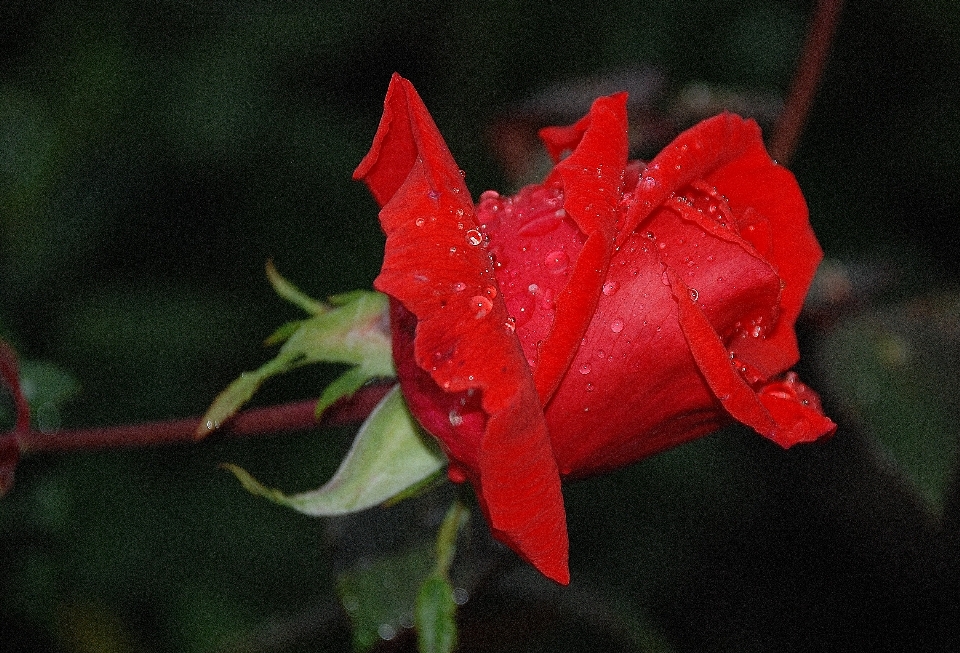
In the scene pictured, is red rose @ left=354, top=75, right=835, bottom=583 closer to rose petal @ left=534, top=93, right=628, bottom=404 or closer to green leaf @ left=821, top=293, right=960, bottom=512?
rose petal @ left=534, top=93, right=628, bottom=404

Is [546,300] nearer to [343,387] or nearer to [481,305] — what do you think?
[481,305]

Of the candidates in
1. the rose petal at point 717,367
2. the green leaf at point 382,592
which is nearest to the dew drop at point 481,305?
the rose petal at point 717,367

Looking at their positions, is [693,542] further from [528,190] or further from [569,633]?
[528,190]

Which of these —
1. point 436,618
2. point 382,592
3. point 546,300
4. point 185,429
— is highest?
point 546,300

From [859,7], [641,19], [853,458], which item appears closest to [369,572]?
A: [853,458]

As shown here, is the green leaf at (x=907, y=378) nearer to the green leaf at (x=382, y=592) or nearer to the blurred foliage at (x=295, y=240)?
the blurred foliage at (x=295, y=240)

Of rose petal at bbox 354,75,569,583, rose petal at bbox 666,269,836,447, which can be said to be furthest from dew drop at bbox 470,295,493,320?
rose petal at bbox 666,269,836,447

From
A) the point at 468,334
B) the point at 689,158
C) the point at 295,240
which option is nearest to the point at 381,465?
the point at 468,334
